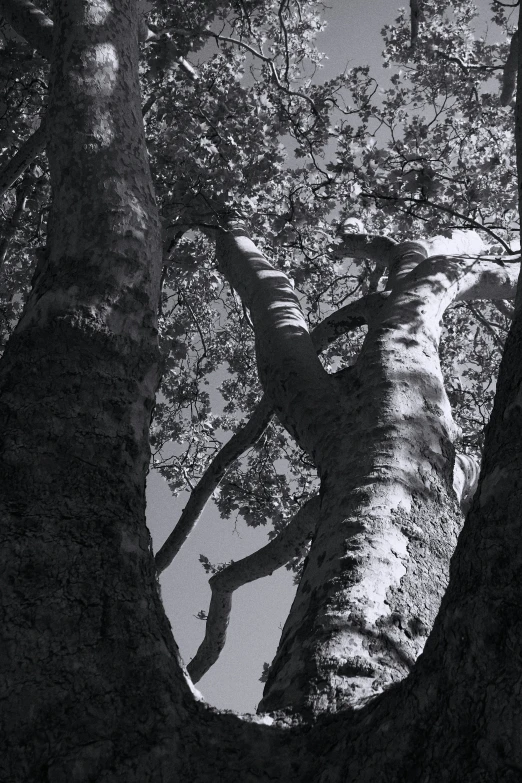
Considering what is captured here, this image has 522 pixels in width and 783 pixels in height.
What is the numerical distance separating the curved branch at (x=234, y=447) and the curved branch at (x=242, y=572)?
518 mm

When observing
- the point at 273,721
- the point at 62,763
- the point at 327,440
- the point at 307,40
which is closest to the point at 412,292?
the point at 327,440

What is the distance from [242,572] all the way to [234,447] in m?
1.14

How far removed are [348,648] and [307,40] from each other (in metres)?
9.47

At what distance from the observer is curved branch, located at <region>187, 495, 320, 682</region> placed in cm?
519

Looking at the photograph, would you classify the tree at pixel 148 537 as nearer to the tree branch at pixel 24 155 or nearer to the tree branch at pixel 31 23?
the tree branch at pixel 31 23

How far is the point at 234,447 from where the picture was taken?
19.1 feet

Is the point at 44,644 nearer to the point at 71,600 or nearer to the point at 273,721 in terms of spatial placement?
the point at 71,600

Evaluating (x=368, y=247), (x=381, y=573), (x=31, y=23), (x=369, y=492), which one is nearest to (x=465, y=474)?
(x=369, y=492)

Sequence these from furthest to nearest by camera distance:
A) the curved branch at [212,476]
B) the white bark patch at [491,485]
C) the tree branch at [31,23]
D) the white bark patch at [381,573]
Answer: the curved branch at [212,476] < the tree branch at [31,23] < the white bark patch at [381,573] < the white bark patch at [491,485]

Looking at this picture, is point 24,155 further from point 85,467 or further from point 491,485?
point 491,485

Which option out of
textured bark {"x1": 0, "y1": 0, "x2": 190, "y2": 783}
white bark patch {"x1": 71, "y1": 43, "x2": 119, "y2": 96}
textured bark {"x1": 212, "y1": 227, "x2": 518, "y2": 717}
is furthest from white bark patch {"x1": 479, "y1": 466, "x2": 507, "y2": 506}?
white bark patch {"x1": 71, "y1": 43, "x2": 119, "y2": 96}

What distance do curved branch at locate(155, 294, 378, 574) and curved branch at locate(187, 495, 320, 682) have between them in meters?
0.52

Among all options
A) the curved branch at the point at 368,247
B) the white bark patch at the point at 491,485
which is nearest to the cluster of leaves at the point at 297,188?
the curved branch at the point at 368,247

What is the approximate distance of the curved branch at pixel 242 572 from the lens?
17.0ft
